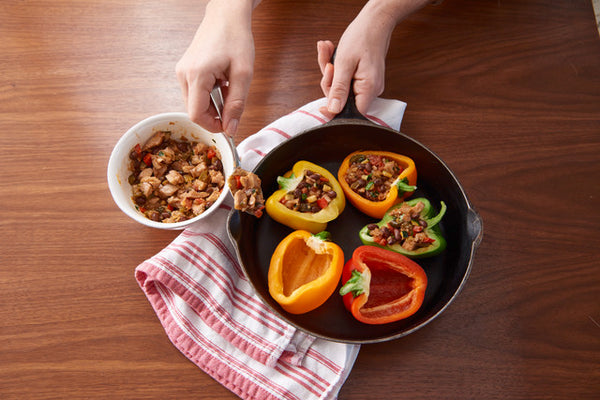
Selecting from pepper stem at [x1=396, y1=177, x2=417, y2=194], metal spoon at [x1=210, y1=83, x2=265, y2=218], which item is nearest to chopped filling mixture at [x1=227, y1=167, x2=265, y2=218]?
metal spoon at [x1=210, y1=83, x2=265, y2=218]

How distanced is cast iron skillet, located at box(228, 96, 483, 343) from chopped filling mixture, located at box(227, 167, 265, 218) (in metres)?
0.06

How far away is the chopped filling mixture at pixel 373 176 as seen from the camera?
1332mm

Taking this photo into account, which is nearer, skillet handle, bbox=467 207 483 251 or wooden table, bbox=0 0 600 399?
skillet handle, bbox=467 207 483 251

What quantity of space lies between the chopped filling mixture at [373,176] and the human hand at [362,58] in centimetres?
18

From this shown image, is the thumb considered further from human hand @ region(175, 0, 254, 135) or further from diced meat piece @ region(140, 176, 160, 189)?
diced meat piece @ region(140, 176, 160, 189)

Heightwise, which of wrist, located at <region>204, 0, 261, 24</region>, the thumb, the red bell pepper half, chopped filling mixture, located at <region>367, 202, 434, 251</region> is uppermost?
wrist, located at <region>204, 0, 261, 24</region>

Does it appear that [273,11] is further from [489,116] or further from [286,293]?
[286,293]

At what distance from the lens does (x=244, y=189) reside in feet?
3.87

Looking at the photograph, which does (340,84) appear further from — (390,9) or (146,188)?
(146,188)

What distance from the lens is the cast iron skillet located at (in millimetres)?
1244

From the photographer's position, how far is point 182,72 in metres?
1.19

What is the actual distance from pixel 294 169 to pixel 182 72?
1.50ft

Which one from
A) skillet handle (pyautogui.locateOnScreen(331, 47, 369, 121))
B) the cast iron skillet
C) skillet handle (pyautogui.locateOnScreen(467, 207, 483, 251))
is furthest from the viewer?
skillet handle (pyautogui.locateOnScreen(331, 47, 369, 121))

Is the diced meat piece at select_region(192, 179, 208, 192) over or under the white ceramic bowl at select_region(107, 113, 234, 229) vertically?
under
